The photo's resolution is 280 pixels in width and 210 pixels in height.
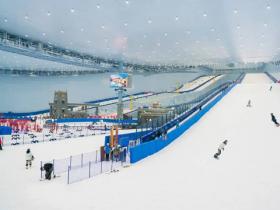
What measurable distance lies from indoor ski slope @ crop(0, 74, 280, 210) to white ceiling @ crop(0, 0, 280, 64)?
27.4ft

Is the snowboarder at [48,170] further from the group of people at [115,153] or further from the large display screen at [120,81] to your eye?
the large display screen at [120,81]

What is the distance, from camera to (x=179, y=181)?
12.0m

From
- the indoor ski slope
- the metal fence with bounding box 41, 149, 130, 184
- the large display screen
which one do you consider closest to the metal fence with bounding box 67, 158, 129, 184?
the metal fence with bounding box 41, 149, 130, 184

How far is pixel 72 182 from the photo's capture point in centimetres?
1213

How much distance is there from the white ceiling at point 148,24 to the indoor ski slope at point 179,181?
8347 mm

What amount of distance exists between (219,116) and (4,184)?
19013mm

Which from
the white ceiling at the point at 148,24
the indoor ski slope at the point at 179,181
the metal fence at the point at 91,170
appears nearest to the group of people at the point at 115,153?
the metal fence at the point at 91,170

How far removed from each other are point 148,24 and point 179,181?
16.1 meters

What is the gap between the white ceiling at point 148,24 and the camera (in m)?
20.1

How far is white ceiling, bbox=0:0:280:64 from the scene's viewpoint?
20078 mm

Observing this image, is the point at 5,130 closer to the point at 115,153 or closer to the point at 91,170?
the point at 115,153

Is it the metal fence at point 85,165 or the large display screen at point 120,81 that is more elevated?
the large display screen at point 120,81

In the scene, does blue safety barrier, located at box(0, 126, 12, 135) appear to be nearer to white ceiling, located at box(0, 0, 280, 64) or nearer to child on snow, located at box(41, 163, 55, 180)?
white ceiling, located at box(0, 0, 280, 64)

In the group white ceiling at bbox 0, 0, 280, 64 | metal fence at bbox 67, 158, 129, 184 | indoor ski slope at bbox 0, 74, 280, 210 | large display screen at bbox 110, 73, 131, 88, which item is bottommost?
metal fence at bbox 67, 158, 129, 184
